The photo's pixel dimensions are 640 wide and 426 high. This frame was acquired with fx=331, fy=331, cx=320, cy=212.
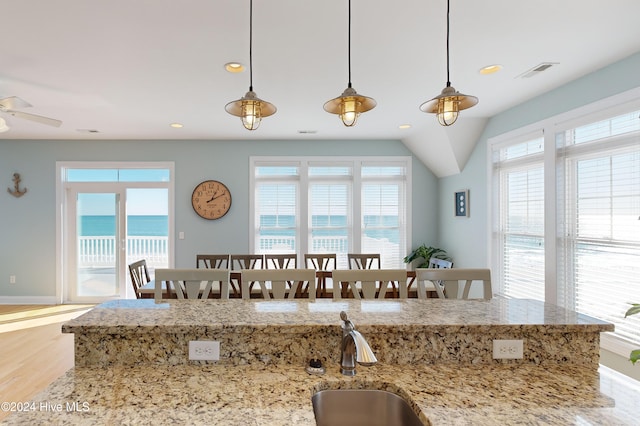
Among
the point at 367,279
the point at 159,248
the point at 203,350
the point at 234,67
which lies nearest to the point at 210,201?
the point at 159,248

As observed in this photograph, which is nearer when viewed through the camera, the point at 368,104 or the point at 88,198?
the point at 368,104

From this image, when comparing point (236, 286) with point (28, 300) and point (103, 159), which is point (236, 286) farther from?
point (28, 300)

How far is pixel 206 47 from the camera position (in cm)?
226

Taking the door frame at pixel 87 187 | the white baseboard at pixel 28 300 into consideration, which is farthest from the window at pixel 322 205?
the white baseboard at pixel 28 300

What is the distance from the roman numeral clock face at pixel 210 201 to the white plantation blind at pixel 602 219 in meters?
4.20

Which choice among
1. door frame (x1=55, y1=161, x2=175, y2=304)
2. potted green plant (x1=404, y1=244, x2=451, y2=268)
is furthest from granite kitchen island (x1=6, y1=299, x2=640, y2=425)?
door frame (x1=55, y1=161, x2=175, y2=304)

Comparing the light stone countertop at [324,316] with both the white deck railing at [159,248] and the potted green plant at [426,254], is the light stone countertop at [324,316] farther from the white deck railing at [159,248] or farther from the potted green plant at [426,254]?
the white deck railing at [159,248]

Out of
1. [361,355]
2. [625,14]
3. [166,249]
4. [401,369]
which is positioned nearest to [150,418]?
[361,355]

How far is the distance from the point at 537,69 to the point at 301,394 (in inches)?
115

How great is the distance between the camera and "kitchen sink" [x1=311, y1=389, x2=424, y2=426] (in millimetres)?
1103

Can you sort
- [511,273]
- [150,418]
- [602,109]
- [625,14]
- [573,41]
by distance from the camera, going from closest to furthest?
[150,418]
[625,14]
[573,41]
[602,109]
[511,273]

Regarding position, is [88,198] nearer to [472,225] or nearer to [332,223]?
[332,223]

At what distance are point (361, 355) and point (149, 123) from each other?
419 cm

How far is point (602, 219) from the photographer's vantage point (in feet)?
8.71
